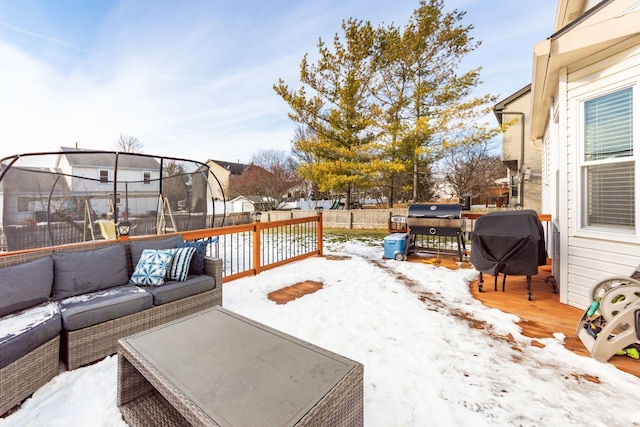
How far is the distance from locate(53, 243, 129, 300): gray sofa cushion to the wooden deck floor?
13.9ft

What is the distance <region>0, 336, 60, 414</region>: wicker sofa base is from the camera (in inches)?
64.3

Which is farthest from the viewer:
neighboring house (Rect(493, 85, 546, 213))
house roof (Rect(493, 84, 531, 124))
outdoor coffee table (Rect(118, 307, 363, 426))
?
neighboring house (Rect(493, 85, 546, 213))

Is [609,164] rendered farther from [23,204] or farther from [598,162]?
[23,204]

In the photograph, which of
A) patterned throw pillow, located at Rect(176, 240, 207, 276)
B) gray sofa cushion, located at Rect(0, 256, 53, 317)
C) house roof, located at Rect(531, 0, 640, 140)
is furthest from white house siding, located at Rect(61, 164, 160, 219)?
house roof, located at Rect(531, 0, 640, 140)

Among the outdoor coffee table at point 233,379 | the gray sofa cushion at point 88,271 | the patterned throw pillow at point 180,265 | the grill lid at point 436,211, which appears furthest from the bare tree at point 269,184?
the outdoor coffee table at point 233,379

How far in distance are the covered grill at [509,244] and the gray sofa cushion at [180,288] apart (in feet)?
11.6

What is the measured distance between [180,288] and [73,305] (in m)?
0.82

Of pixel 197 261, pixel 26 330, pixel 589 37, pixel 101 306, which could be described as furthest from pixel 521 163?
A: pixel 26 330

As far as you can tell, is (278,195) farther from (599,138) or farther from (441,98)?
(599,138)

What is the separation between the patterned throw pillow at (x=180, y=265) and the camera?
290 centimetres

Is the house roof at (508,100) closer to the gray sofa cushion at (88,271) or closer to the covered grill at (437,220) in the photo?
the covered grill at (437,220)

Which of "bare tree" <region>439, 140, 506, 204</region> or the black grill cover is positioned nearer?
the black grill cover

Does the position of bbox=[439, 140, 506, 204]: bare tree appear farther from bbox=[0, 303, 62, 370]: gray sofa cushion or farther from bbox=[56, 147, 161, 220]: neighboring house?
bbox=[0, 303, 62, 370]: gray sofa cushion

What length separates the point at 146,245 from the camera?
3062 mm
